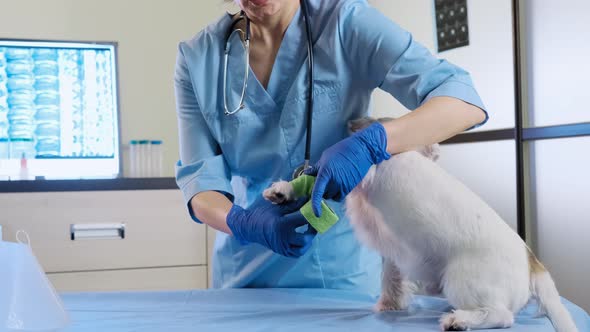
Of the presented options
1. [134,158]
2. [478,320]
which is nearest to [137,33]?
[134,158]

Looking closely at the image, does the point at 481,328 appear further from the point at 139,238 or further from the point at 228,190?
the point at 139,238

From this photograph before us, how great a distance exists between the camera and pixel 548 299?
97 centimetres

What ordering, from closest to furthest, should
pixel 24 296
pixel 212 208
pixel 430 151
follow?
pixel 24 296, pixel 430 151, pixel 212 208

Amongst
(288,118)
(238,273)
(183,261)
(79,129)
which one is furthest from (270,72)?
(79,129)

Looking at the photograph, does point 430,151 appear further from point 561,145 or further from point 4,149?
point 4,149

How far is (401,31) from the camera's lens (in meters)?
1.18

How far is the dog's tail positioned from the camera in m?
0.95

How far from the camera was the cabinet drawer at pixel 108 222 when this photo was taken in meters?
2.28

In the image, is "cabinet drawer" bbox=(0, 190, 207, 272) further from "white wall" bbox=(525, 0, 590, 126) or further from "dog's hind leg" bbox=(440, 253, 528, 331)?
"dog's hind leg" bbox=(440, 253, 528, 331)

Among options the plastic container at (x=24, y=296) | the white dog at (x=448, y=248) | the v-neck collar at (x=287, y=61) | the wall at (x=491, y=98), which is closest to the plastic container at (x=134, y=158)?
the wall at (x=491, y=98)

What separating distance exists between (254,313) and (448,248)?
346mm

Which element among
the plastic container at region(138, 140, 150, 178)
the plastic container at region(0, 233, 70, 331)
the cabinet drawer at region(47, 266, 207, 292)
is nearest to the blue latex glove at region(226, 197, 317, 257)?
the plastic container at region(0, 233, 70, 331)

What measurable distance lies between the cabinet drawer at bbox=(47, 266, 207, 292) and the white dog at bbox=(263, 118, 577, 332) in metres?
1.43

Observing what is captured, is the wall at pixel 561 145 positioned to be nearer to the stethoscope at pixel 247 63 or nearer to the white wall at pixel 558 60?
the white wall at pixel 558 60
